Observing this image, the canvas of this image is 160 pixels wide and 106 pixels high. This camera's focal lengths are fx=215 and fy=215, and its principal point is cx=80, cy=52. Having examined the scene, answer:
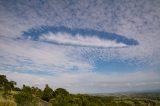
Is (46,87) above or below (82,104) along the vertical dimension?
above

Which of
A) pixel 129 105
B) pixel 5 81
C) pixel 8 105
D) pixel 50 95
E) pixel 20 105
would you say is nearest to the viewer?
pixel 8 105

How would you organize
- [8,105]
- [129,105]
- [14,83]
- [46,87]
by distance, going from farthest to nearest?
[129,105]
[14,83]
[46,87]
[8,105]

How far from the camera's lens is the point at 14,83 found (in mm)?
62125

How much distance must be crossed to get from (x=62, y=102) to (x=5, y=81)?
40.0 m

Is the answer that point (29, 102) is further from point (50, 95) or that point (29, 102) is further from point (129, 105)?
point (129, 105)

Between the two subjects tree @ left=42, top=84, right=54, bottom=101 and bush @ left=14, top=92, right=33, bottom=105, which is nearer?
bush @ left=14, top=92, right=33, bottom=105

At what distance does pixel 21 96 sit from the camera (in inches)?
900

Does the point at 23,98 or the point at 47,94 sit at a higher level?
the point at 47,94

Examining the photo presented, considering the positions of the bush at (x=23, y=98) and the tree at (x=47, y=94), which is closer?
the bush at (x=23, y=98)

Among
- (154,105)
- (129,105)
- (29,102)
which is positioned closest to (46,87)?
(29,102)

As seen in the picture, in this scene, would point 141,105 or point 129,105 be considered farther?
point 141,105

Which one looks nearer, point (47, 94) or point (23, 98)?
point (23, 98)

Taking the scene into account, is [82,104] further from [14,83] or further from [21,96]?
[14,83]

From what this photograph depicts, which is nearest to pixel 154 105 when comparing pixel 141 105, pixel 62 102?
pixel 141 105
